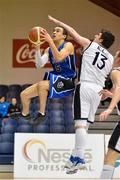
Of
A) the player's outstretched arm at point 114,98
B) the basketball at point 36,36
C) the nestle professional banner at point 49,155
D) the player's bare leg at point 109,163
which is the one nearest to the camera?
the player's outstretched arm at point 114,98

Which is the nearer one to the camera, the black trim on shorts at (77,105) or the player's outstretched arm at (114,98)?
the player's outstretched arm at (114,98)

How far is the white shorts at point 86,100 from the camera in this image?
17.8ft

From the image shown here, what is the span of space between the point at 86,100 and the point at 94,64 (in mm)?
423

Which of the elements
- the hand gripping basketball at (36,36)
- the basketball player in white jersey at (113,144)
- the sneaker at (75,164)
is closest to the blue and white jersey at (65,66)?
the hand gripping basketball at (36,36)

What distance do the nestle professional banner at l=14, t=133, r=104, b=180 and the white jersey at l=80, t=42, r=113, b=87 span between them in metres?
3.06

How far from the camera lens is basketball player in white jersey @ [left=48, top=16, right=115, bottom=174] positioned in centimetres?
543

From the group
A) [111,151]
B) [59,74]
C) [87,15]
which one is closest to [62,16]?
[87,15]

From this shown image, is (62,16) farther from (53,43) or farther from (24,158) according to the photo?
(53,43)

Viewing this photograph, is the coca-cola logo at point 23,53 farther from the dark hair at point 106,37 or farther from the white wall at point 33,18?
the dark hair at point 106,37

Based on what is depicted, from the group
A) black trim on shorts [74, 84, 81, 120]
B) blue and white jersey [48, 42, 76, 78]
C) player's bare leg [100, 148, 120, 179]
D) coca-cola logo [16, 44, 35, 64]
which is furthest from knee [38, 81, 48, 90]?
coca-cola logo [16, 44, 35, 64]

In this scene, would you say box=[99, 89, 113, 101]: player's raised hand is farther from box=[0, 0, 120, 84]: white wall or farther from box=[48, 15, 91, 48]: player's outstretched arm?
box=[0, 0, 120, 84]: white wall

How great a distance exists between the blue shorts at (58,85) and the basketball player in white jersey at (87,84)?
0.90ft

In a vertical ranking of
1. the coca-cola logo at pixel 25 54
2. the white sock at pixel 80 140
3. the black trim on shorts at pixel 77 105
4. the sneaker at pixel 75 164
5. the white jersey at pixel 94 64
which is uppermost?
the coca-cola logo at pixel 25 54

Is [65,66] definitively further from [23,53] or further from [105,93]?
[23,53]
